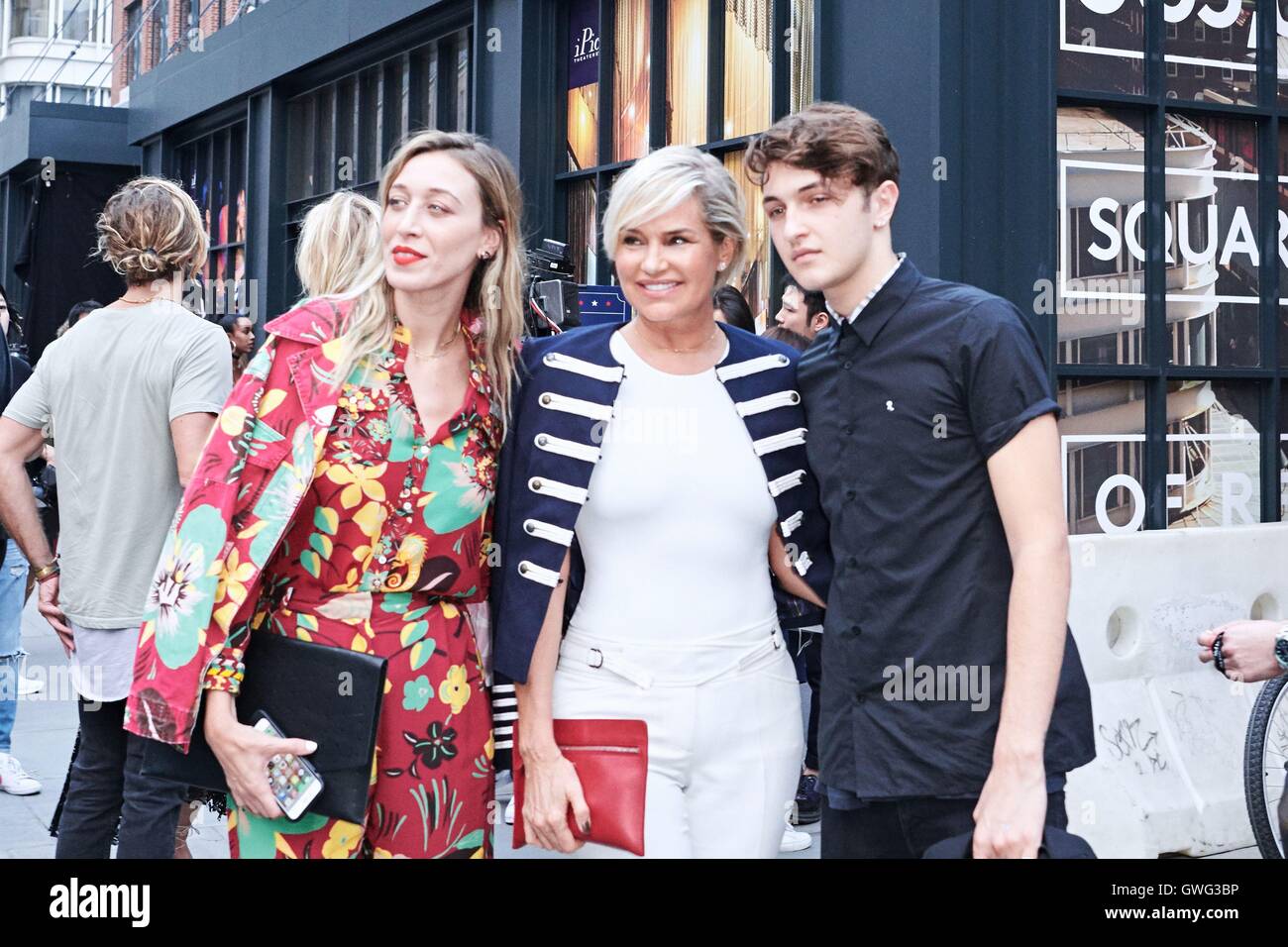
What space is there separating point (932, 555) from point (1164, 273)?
5.55 m

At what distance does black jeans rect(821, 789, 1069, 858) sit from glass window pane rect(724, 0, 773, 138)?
6.26m

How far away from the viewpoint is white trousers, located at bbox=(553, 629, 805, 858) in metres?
2.83

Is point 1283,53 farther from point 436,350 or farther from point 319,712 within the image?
point 319,712

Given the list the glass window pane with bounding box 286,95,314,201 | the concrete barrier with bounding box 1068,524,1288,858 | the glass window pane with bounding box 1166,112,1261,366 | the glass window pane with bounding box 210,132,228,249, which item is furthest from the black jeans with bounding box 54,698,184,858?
→ the glass window pane with bounding box 210,132,228,249

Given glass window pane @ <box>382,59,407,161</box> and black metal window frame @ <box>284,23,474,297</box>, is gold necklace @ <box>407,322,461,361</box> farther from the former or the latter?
glass window pane @ <box>382,59,407,161</box>

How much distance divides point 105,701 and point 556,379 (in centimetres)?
195

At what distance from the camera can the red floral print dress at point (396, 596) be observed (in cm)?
276

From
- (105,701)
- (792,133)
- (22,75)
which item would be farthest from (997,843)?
(22,75)

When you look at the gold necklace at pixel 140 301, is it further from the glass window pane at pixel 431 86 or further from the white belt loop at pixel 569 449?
the glass window pane at pixel 431 86

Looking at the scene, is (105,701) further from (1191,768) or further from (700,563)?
(1191,768)

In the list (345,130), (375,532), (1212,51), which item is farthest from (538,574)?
→ (345,130)

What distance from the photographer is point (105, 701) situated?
4.04m

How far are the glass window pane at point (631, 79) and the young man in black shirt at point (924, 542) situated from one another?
7006 mm

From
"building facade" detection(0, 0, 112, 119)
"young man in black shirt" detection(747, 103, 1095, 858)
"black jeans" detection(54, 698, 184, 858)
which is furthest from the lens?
"building facade" detection(0, 0, 112, 119)
